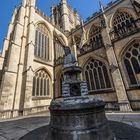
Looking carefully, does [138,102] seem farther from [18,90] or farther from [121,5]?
[121,5]

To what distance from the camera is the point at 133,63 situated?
32.2ft

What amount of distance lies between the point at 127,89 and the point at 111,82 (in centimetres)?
160

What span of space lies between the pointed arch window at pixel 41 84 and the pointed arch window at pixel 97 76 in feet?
19.1

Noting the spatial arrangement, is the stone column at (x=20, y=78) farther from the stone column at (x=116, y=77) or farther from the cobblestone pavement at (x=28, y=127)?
the stone column at (x=116, y=77)

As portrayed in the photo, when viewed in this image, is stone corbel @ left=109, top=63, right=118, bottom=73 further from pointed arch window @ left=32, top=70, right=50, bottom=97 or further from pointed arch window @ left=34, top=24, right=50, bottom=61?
pointed arch window @ left=34, top=24, right=50, bottom=61

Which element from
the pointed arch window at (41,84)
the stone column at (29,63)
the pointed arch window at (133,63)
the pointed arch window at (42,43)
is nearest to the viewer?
the pointed arch window at (133,63)

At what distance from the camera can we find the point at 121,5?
1533 cm

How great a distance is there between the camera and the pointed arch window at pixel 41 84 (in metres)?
12.8

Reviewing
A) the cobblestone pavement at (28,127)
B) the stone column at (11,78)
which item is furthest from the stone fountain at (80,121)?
the stone column at (11,78)

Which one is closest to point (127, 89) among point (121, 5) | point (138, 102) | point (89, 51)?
point (138, 102)

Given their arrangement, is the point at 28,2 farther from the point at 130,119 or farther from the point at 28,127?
the point at 130,119

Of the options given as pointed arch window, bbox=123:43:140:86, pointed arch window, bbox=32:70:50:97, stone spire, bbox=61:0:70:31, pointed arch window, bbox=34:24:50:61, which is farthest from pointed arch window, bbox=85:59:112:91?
stone spire, bbox=61:0:70:31

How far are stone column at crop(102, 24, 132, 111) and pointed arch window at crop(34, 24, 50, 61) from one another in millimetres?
9028

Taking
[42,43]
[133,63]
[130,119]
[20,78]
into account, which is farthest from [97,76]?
[42,43]
